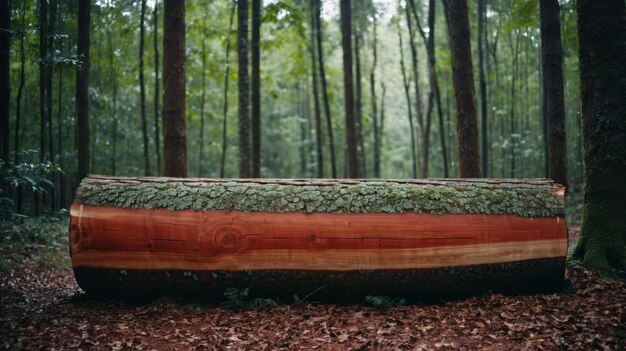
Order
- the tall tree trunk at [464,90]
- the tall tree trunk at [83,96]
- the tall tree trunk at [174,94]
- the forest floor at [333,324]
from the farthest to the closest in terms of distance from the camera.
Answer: the tall tree trunk at [83,96] → the tall tree trunk at [464,90] → the tall tree trunk at [174,94] → the forest floor at [333,324]

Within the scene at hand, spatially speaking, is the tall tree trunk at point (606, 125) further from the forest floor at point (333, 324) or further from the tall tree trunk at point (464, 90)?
the tall tree trunk at point (464, 90)

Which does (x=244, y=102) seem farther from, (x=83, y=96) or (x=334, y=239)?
(x=334, y=239)

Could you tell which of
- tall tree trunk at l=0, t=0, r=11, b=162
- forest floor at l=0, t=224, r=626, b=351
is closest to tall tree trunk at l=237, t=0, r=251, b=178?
tall tree trunk at l=0, t=0, r=11, b=162

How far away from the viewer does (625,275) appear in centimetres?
476

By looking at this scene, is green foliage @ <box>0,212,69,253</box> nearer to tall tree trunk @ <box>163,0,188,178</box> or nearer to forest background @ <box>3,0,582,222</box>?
forest background @ <box>3,0,582,222</box>

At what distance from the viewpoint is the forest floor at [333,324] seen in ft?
12.0

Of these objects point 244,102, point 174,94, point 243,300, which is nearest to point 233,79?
point 244,102

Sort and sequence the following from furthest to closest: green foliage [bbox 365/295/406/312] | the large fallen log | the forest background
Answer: the forest background, the large fallen log, green foliage [bbox 365/295/406/312]

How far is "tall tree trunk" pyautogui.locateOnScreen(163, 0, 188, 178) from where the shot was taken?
279 inches

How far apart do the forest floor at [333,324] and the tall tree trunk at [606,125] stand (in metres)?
0.52

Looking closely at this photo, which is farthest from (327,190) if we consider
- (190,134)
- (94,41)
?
(190,134)

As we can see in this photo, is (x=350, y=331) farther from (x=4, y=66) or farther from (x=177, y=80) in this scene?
(x=4, y=66)

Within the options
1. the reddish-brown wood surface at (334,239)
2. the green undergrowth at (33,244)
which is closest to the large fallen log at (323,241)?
the reddish-brown wood surface at (334,239)

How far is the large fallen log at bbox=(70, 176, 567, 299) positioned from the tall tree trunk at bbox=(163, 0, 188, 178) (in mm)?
2282
